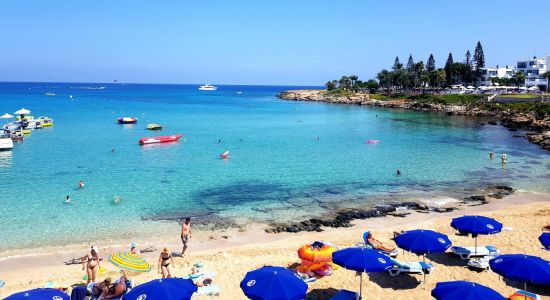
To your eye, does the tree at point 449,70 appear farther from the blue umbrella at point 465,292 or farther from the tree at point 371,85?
the blue umbrella at point 465,292

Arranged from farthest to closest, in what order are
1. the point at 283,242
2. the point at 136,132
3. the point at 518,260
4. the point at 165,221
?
the point at 136,132 → the point at 165,221 → the point at 283,242 → the point at 518,260

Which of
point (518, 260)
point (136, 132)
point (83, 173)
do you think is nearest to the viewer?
point (518, 260)

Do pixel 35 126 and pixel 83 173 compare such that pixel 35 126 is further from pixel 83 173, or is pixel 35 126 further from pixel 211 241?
pixel 211 241

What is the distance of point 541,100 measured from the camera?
79.4m

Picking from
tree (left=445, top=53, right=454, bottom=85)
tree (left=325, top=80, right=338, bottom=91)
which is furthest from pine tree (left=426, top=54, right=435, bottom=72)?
tree (left=325, top=80, right=338, bottom=91)

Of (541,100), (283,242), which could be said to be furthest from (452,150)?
(541,100)

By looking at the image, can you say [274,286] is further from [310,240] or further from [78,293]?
[310,240]

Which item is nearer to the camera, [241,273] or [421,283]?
[421,283]

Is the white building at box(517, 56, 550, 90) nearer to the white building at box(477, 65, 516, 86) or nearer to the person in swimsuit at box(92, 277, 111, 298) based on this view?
the white building at box(477, 65, 516, 86)

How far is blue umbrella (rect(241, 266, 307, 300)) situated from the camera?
34.1 ft

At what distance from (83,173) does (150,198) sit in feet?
32.5

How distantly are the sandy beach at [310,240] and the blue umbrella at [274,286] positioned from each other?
3.04 metres

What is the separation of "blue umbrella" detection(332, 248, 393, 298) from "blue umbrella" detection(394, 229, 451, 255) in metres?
1.76

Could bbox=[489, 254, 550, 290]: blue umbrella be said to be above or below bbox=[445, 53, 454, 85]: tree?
below
